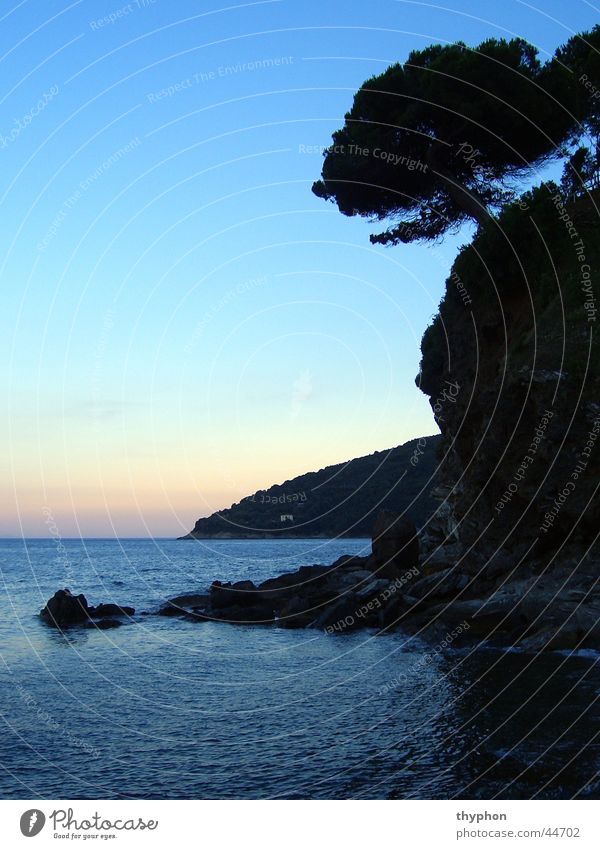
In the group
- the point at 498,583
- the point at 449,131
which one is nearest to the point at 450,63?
the point at 449,131

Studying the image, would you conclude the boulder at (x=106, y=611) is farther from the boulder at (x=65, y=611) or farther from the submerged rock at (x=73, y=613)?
the boulder at (x=65, y=611)

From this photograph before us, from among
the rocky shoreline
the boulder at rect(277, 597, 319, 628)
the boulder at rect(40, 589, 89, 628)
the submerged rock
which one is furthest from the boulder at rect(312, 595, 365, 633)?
the boulder at rect(40, 589, 89, 628)

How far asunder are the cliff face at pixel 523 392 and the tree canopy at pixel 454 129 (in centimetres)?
412

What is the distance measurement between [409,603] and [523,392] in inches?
511

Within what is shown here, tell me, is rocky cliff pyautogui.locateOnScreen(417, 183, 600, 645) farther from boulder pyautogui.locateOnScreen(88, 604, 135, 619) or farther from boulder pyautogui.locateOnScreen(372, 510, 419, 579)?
boulder pyautogui.locateOnScreen(88, 604, 135, 619)

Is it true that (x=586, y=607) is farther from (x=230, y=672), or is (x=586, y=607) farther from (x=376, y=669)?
(x=230, y=672)

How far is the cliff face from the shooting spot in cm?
3020

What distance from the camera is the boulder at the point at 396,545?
48469mm

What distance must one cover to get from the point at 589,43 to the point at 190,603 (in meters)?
44.8

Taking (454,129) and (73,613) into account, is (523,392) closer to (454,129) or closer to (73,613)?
(454,129)

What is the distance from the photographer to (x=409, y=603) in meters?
37.8

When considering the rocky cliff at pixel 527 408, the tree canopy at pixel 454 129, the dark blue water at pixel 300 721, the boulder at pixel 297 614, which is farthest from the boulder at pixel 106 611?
the tree canopy at pixel 454 129

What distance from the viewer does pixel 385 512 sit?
52156mm

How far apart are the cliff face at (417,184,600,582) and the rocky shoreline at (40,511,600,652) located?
3.92 ft
